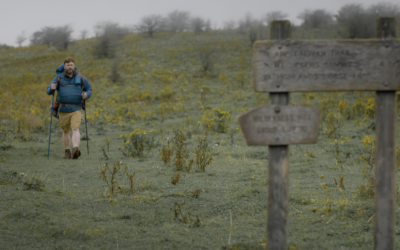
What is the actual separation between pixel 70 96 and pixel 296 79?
→ 219 inches

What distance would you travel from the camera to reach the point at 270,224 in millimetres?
2510

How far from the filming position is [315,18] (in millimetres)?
36000

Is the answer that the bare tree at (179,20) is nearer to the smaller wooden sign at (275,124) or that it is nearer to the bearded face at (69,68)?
the bearded face at (69,68)

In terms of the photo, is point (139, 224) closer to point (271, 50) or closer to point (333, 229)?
point (333, 229)

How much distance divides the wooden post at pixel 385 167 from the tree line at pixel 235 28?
2313 cm

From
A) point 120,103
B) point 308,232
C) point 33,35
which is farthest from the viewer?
point 33,35

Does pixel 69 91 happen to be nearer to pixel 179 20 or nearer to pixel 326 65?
pixel 326 65

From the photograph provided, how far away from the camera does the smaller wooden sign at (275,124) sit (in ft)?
7.98

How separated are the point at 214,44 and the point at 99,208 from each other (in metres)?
28.3

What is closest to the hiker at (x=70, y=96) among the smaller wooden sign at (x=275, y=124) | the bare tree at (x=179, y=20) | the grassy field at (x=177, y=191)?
the grassy field at (x=177, y=191)

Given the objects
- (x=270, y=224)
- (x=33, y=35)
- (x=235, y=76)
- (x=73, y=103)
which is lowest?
(x=270, y=224)

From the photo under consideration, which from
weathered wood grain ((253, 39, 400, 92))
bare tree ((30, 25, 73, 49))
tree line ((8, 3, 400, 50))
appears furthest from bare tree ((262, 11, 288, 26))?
weathered wood grain ((253, 39, 400, 92))

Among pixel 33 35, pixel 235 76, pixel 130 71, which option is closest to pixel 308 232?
pixel 235 76

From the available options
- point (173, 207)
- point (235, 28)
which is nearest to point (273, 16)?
point (235, 28)
